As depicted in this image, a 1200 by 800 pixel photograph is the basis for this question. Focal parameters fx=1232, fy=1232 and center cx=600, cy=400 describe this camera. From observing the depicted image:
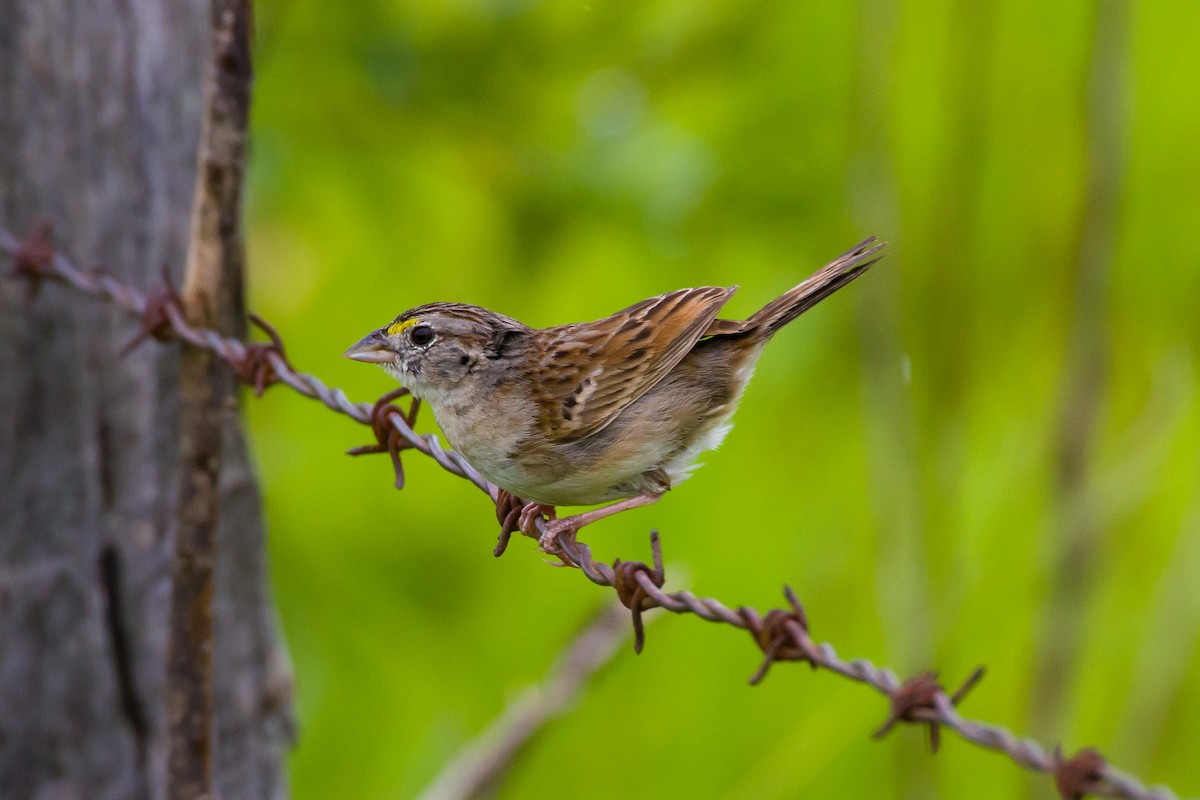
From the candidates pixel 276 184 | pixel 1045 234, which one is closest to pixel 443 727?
pixel 276 184

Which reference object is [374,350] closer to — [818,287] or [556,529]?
[556,529]

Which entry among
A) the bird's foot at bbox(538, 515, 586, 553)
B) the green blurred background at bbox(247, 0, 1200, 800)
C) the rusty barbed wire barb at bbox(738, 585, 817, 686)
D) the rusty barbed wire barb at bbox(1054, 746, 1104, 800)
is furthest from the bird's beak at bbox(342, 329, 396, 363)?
the rusty barbed wire barb at bbox(1054, 746, 1104, 800)

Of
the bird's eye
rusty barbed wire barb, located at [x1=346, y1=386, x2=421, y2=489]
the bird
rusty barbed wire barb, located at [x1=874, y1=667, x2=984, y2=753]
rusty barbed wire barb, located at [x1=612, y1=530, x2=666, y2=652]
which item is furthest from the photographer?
the bird's eye

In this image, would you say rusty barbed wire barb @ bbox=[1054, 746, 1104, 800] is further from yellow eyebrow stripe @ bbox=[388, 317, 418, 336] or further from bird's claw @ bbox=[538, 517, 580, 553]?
yellow eyebrow stripe @ bbox=[388, 317, 418, 336]

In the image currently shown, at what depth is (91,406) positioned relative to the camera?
9.98 ft

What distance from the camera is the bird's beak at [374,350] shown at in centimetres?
300

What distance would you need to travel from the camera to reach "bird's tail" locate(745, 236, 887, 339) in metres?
2.58

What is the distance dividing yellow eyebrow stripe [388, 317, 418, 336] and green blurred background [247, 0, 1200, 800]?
32.8 inches

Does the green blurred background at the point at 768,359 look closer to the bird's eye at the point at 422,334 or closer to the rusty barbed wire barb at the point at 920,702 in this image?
the bird's eye at the point at 422,334

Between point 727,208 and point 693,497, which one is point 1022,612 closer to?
point 693,497

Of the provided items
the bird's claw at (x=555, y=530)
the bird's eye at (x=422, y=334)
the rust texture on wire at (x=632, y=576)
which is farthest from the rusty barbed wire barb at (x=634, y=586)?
the bird's eye at (x=422, y=334)

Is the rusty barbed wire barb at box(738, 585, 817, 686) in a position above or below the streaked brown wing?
below

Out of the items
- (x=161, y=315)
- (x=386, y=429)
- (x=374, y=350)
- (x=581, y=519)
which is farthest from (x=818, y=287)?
(x=161, y=315)

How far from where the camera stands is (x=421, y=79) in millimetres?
4633
